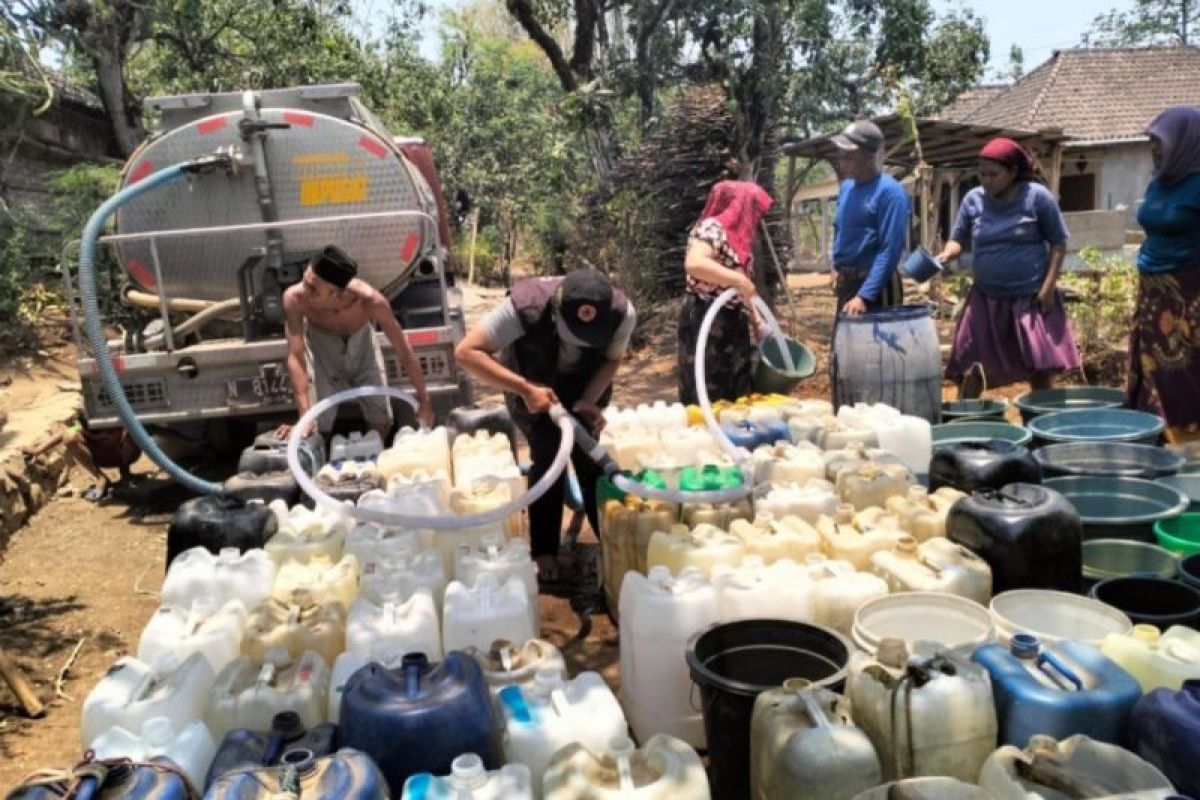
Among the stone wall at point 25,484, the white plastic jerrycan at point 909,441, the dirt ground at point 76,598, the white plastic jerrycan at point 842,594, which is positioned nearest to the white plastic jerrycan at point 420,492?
the dirt ground at point 76,598

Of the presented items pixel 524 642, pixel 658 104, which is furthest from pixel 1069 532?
pixel 658 104

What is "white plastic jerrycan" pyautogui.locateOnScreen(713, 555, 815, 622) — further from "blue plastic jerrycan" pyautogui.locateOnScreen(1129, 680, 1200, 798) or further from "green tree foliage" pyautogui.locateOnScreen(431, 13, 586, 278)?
"green tree foliage" pyautogui.locateOnScreen(431, 13, 586, 278)

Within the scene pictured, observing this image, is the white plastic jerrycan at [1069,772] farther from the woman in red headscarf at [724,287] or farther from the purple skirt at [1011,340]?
the purple skirt at [1011,340]

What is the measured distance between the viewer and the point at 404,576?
2908 mm

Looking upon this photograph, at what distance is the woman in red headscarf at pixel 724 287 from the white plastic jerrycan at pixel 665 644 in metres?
2.24

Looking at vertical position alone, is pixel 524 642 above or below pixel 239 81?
below

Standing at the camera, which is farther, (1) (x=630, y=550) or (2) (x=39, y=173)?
(2) (x=39, y=173)

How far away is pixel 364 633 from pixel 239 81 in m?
13.3

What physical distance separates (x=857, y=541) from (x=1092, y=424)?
2008 millimetres

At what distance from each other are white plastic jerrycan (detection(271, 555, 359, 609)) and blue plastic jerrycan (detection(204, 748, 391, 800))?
1.05 metres

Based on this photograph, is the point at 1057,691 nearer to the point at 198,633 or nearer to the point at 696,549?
the point at 696,549

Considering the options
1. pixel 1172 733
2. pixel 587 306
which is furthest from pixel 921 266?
pixel 1172 733

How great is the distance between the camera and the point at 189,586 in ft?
9.84

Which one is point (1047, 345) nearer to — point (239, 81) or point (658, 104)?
point (658, 104)
